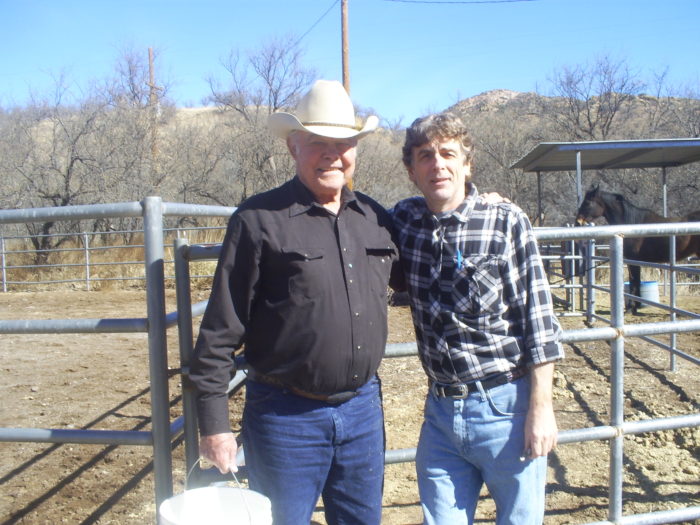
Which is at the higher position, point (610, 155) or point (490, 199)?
point (610, 155)

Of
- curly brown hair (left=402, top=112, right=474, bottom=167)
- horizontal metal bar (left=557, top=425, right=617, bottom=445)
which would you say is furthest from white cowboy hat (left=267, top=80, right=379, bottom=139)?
horizontal metal bar (left=557, top=425, right=617, bottom=445)

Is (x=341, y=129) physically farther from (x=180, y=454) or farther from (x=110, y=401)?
(x=110, y=401)

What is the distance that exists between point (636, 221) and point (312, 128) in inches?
372

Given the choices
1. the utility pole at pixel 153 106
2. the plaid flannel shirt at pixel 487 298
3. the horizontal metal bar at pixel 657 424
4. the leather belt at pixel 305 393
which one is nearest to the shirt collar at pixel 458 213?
the plaid flannel shirt at pixel 487 298

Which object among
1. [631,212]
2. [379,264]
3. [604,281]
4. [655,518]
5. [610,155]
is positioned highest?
[610,155]

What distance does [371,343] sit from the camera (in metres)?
1.87

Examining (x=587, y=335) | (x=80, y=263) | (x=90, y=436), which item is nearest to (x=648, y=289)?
(x=587, y=335)

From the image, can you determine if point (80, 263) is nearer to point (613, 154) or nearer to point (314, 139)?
point (613, 154)

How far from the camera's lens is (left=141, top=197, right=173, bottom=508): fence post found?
1911mm

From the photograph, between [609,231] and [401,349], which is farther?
[609,231]

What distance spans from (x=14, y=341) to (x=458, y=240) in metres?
7.40

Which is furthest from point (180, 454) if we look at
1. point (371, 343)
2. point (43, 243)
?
point (43, 243)

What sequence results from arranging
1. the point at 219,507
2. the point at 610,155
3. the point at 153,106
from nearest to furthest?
1. the point at 219,507
2. the point at 610,155
3. the point at 153,106

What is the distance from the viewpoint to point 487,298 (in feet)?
6.11
